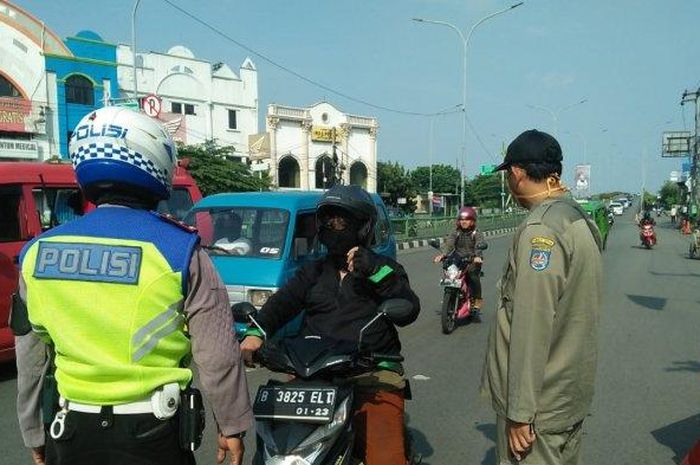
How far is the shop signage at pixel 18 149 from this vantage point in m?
25.5

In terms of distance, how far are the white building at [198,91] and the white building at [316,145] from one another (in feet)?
10.4

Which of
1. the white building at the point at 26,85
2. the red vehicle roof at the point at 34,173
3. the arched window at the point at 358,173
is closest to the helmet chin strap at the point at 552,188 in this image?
the red vehicle roof at the point at 34,173

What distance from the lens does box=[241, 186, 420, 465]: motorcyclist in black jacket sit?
2607mm

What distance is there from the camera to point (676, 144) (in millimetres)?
60000

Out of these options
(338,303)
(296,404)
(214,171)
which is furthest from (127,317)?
(214,171)

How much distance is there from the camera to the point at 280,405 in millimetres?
2176

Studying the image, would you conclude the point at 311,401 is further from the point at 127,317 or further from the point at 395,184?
the point at 395,184

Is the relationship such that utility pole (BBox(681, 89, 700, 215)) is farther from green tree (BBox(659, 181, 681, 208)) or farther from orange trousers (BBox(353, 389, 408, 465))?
green tree (BBox(659, 181, 681, 208))

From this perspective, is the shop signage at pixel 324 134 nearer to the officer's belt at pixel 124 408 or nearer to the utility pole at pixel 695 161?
the utility pole at pixel 695 161

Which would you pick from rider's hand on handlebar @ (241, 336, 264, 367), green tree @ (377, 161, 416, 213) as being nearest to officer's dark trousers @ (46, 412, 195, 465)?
rider's hand on handlebar @ (241, 336, 264, 367)

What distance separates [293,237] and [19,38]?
88.8 feet

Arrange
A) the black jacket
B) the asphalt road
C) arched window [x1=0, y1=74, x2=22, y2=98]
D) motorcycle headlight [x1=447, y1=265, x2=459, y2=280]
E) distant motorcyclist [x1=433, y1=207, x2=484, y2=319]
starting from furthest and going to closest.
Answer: arched window [x1=0, y1=74, x2=22, y2=98] → distant motorcyclist [x1=433, y1=207, x2=484, y2=319] → motorcycle headlight [x1=447, y1=265, x2=459, y2=280] → the asphalt road → the black jacket

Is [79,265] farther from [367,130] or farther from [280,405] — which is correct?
[367,130]

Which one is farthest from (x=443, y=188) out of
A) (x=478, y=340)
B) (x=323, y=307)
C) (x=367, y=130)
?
(x=323, y=307)
